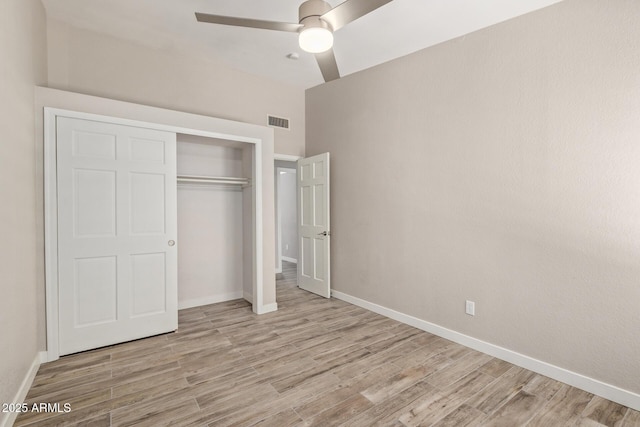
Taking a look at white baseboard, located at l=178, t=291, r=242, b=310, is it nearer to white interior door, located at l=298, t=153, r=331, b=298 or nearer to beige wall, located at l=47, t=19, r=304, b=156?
white interior door, located at l=298, t=153, r=331, b=298

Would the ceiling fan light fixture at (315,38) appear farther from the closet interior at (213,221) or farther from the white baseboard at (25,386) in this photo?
the white baseboard at (25,386)

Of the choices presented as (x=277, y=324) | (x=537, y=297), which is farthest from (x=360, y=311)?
(x=537, y=297)

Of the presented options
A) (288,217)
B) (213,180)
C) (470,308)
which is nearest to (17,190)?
(213,180)

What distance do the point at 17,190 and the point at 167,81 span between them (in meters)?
2.20

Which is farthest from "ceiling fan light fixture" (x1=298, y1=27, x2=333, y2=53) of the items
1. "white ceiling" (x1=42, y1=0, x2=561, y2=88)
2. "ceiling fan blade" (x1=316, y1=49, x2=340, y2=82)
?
"ceiling fan blade" (x1=316, y1=49, x2=340, y2=82)

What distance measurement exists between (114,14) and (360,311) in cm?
421

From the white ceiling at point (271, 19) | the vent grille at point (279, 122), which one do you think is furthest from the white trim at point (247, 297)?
the white ceiling at point (271, 19)

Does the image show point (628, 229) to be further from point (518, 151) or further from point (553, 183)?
point (518, 151)

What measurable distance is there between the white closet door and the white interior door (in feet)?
6.54

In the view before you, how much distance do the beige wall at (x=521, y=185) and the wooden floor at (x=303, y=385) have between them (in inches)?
17.2

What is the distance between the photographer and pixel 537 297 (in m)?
2.65

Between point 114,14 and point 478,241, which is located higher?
point 114,14

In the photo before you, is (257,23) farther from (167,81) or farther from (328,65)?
(167,81)

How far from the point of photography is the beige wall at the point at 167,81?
3248 mm
